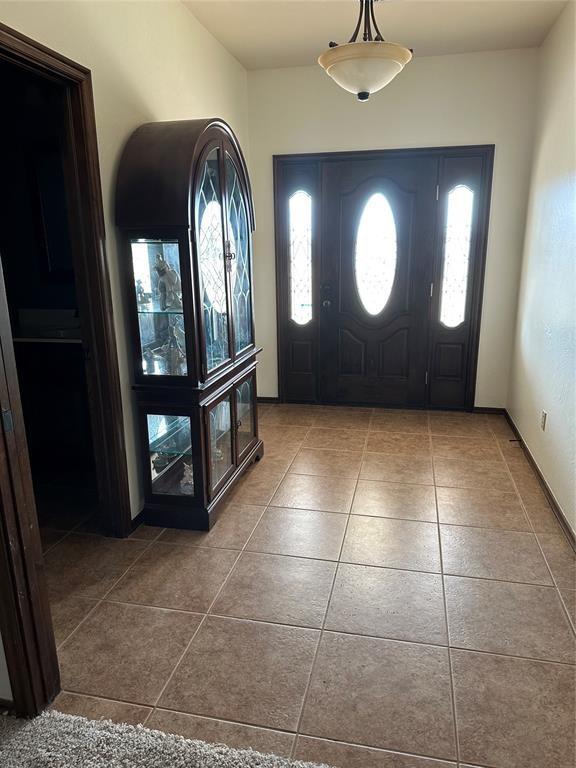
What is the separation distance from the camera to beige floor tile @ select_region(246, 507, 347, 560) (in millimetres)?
2643

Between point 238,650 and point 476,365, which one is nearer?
point 238,650

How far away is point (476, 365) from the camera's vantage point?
457cm

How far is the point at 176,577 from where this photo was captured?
244 cm

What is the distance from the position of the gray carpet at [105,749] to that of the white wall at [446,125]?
3.71 m

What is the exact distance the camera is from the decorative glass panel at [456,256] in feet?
14.2

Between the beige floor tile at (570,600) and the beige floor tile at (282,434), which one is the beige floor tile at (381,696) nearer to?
the beige floor tile at (570,600)

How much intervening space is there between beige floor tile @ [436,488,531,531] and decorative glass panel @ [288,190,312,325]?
2193 mm

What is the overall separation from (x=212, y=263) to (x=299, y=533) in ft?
4.88

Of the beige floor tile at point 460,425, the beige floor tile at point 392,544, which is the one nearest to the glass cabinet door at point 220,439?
the beige floor tile at point 392,544

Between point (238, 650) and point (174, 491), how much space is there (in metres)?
1.07

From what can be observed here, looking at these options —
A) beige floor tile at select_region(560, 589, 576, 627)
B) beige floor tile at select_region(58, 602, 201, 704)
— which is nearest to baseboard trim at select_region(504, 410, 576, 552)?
beige floor tile at select_region(560, 589, 576, 627)

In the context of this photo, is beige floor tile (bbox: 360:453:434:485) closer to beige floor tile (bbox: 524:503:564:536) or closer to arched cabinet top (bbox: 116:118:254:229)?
beige floor tile (bbox: 524:503:564:536)

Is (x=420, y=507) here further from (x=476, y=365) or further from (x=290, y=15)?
(x=290, y=15)

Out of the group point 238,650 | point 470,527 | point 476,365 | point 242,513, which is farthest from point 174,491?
point 476,365
